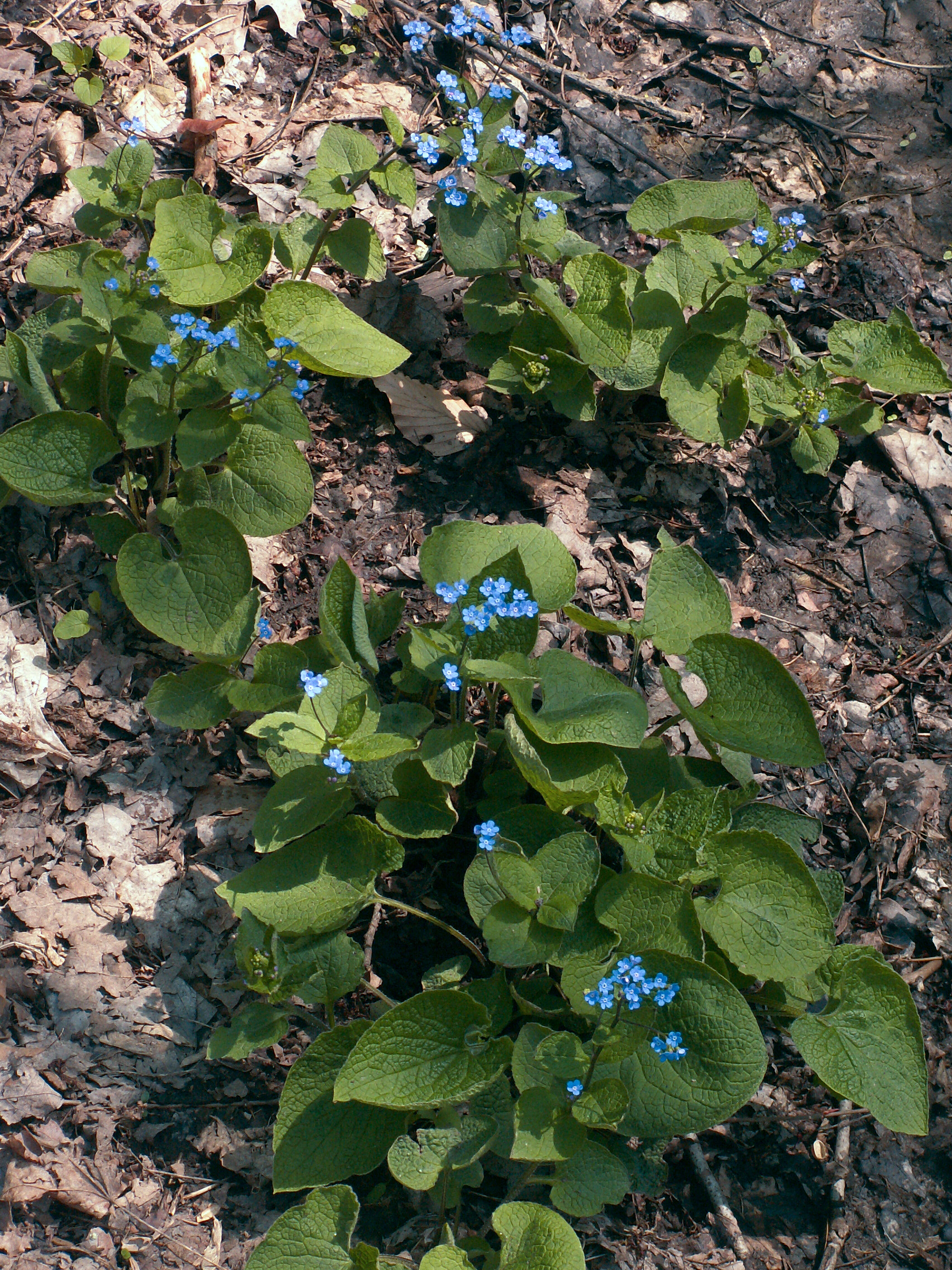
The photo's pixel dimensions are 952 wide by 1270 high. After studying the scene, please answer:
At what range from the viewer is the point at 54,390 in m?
3.50

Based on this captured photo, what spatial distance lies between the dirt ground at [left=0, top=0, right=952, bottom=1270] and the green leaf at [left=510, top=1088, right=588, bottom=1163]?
0.55 meters

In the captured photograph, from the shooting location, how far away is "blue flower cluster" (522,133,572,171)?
3.56 meters

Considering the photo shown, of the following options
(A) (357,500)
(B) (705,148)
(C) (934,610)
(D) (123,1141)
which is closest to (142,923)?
(D) (123,1141)

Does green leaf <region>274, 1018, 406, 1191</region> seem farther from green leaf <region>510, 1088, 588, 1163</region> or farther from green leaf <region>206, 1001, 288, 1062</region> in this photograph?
green leaf <region>510, 1088, 588, 1163</region>

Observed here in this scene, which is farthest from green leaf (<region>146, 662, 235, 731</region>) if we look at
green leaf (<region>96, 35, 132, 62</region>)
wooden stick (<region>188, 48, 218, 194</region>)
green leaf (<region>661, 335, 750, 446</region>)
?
green leaf (<region>96, 35, 132, 62</region>)

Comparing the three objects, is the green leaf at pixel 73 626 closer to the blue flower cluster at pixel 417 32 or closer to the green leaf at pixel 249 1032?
the green leaf at pixel 249 1032

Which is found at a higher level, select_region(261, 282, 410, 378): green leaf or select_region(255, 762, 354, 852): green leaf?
select_region(261, 282, 410, 378): green leaf

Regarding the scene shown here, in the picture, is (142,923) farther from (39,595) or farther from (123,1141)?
(39,595)

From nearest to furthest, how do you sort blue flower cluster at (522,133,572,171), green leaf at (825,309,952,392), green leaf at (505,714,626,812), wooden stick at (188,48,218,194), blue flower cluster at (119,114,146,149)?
green leaf at (505,714,626,812)
blue flower cluster at (119,114,146,149)
blue flower cluster at (522,133,572,171)
green leaf at (825,309,952,392)
wooden stick at (188,48,218,194)

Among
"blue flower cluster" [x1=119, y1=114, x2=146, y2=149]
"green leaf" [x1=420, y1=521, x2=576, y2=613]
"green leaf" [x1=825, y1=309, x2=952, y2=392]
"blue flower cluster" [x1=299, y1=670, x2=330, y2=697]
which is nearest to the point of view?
"blue flower cluster" [x1=299, y1=670, x2=330, y2=697]

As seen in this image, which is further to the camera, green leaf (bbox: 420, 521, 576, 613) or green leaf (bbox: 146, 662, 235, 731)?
green leaf (bbox: 420, 521, 576, 613)

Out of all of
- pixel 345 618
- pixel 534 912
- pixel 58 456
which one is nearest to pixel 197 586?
pixel 345 618

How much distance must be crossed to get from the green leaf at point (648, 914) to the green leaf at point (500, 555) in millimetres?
971

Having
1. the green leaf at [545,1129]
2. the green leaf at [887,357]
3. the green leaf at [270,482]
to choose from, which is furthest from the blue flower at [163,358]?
the green leaf at [887,357]
